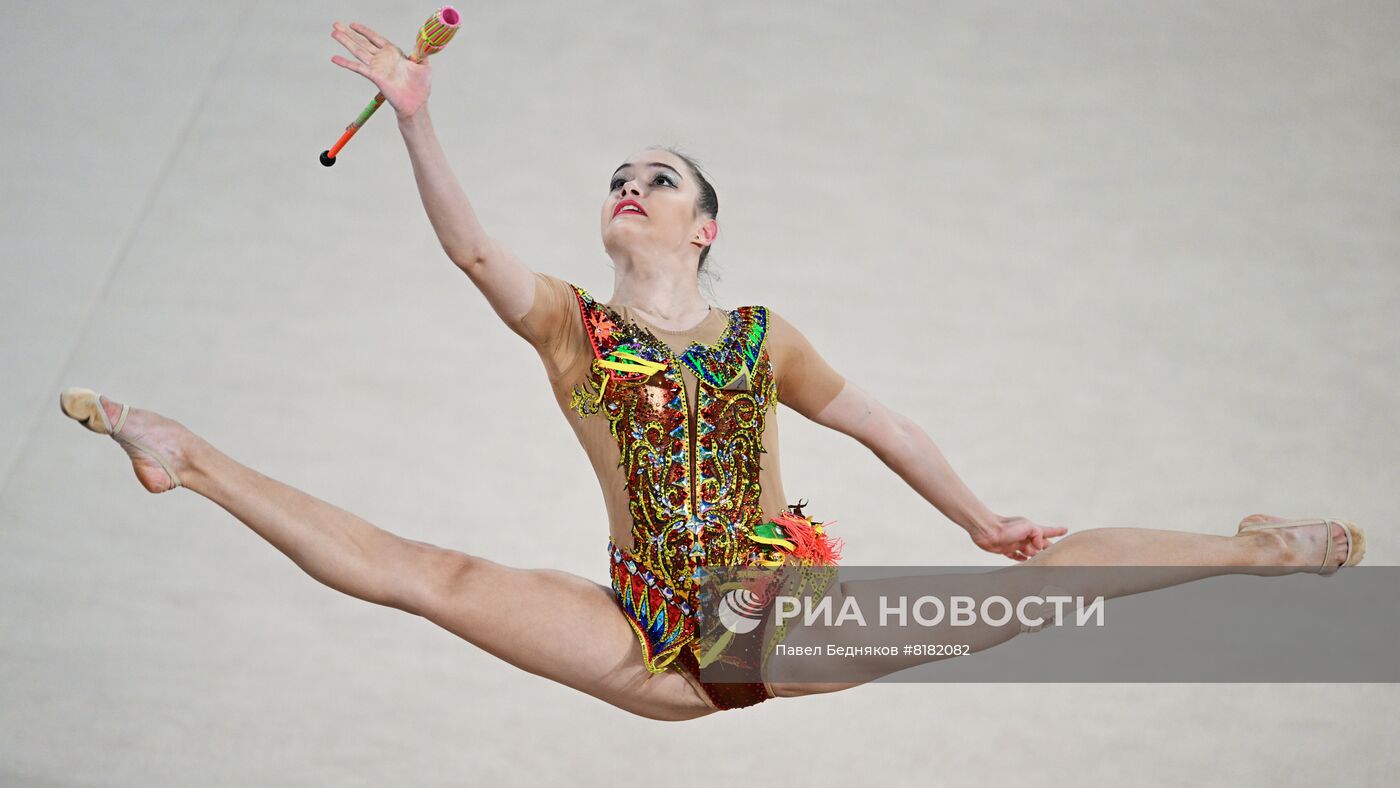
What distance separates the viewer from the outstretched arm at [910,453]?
10.3 ft

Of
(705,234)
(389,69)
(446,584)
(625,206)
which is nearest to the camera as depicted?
(389,69)

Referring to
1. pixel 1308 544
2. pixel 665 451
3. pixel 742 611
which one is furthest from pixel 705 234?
pixel 1308 544

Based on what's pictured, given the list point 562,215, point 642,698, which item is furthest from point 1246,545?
point 562,215

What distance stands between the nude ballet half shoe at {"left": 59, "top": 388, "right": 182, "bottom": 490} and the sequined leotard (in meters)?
0.68

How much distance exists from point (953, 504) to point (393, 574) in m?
1.26

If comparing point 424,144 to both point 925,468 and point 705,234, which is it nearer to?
point 705,234

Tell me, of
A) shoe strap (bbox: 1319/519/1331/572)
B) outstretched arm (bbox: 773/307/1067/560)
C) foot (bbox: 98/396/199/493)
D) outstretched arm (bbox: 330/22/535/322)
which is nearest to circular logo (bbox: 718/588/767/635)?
outstretched arm (bbox: 773/307/1067/560)

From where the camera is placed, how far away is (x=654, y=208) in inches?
119

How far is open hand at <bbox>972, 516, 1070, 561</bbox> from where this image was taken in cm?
323

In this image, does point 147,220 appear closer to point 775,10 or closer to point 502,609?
point 775,10

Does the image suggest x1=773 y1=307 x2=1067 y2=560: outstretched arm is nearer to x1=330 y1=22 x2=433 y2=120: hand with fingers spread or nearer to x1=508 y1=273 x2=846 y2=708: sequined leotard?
x1=508 y1=273 x2=846 y2=708: sequined leotard

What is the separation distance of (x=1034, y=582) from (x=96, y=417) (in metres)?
1.60

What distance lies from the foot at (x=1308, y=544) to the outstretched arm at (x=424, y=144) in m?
1.55

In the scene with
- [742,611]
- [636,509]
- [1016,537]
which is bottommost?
[742,611]
